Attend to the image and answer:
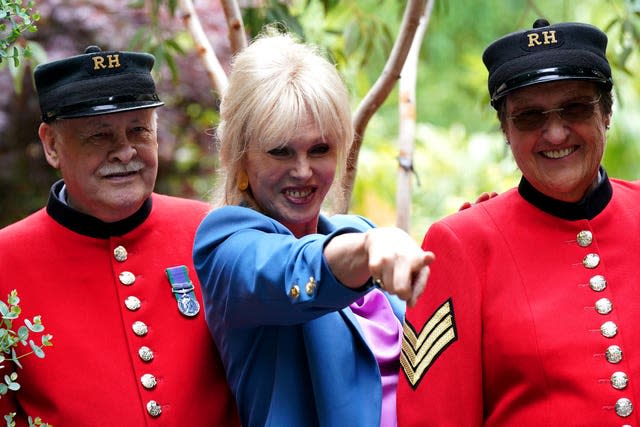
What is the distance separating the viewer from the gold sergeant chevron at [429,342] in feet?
11.0

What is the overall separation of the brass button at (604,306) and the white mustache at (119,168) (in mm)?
1347

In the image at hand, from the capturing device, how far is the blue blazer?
320 cm

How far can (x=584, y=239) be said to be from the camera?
11.4 feet

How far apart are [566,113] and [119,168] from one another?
1.26 meters

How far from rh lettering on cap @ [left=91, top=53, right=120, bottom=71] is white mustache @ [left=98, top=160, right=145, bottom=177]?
0.29 metres

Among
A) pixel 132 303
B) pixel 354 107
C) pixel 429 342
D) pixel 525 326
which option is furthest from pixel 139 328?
pixel 354 107

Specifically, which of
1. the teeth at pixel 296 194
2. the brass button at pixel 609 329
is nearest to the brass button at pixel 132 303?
the teeth at pixel 296 194

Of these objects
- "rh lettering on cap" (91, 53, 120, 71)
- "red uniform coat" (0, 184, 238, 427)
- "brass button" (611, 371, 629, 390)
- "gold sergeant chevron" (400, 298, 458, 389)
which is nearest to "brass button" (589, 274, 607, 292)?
"brass button" (611, 371, 629, 390)

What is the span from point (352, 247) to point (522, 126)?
2.83 ft

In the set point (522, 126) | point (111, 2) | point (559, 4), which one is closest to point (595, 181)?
point (522, 126)

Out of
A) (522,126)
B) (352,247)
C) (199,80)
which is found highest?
(199,80)

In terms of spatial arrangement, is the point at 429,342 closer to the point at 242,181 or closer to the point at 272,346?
the point at 272,346

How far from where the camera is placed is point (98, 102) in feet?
11.9

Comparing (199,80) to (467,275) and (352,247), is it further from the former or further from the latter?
(352,247)
